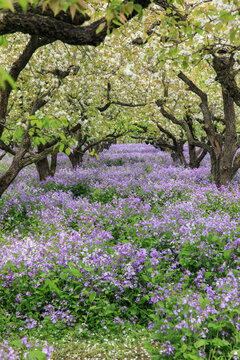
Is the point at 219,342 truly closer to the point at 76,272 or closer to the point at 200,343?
the point at 200,343

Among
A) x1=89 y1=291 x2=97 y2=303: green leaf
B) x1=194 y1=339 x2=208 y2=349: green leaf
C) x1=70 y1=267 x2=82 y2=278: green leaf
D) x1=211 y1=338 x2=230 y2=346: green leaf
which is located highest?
x1=70 y1=267 x2=82 y2=278: green leaf

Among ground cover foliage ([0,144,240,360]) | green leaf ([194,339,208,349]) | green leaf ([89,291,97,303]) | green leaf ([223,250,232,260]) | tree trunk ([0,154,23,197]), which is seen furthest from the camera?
A: tree trunk ([0,154,23,197])

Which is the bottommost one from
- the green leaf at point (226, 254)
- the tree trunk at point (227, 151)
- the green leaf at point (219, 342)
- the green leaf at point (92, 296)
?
the green leaf at point (92, 296)

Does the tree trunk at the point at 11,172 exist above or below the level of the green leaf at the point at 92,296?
above

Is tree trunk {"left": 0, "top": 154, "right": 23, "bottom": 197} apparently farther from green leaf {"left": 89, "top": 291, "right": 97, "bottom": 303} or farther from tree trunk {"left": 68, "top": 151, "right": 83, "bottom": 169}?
tree trunk {"left": 68, "top": 151, "right": 83, "bottom": 169}

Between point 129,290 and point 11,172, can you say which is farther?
point 11,172

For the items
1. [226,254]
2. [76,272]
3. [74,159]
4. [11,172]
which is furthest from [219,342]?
[74,159]

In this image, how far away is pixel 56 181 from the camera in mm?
15289

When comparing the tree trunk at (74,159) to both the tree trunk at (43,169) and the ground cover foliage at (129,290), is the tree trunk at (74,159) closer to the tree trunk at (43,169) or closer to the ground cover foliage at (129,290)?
the tree trunk at (43,169)

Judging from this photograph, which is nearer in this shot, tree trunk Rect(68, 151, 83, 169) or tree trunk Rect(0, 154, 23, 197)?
tree trunk Rect(0, 154, 23, 197)

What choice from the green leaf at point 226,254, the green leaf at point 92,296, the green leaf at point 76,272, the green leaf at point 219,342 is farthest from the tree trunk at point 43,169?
the green leaf at point 219,342

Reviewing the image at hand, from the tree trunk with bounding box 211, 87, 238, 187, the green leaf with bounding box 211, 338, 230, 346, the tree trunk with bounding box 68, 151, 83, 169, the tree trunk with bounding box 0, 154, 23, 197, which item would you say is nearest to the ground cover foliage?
the green leaf with bounding box 211, 338, 230, 346

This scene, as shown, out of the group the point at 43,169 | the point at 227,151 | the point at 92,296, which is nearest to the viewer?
the point at 92,296

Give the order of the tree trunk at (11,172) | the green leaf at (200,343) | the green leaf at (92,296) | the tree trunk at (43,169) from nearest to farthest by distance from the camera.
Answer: the green leaf at (200,343), the green leaf at (92,296), the tree trunk at (11,172), the tree trunk at (43,169)
